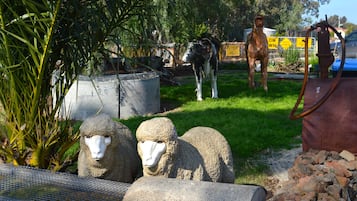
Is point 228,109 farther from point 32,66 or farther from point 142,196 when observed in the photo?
point 142,196

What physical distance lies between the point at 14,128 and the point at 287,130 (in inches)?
171

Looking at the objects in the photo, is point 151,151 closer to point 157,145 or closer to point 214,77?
point 157,145

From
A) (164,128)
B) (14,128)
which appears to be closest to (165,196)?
(164,128)

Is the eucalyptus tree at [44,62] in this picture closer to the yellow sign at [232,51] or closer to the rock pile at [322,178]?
the rock pile at [322,178]

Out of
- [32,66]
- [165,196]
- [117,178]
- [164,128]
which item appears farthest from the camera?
[32,66]

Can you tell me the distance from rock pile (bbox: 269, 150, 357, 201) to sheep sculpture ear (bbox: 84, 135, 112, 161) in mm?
1199

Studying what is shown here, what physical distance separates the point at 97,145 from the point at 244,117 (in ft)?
16.7

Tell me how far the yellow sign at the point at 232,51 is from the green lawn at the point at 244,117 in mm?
10891

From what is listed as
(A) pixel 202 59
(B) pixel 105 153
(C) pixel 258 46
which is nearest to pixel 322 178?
(B) pixel 105 153

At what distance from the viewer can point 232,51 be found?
23.7 metres

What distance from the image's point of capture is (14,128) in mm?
3621

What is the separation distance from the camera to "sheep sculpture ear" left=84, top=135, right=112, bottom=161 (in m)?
3.03

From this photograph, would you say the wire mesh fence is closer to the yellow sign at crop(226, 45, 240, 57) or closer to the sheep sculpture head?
the sheep sculpture head

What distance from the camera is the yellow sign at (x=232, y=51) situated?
23.6 meters
